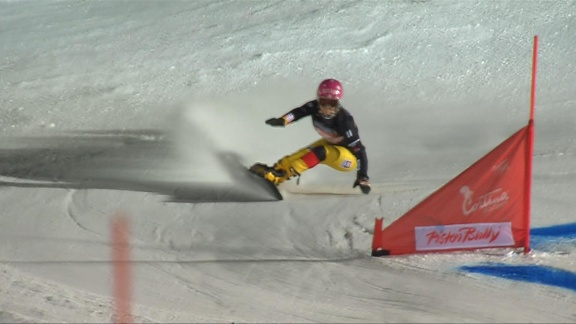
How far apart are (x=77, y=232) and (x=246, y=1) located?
23.9ft

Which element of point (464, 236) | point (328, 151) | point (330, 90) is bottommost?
point (464, 236)

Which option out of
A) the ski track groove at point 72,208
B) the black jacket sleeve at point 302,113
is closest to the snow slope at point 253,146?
the ski track groove at point 72,208

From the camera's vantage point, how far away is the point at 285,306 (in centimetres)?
715

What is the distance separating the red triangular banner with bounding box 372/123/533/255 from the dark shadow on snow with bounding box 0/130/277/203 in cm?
188

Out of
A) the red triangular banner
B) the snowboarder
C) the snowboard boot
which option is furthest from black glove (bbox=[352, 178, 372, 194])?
the red triangular banner

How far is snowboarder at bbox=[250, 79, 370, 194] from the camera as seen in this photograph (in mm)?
9266

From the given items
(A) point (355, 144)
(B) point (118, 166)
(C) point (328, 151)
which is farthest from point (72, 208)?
(A) point (355, 144)

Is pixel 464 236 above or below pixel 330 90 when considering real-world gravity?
below

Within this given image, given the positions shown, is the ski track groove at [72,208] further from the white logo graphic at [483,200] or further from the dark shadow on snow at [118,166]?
the white logo graphic at [483,200]

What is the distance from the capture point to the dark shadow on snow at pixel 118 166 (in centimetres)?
950

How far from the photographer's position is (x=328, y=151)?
30.7ft

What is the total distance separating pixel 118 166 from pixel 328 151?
2392 millimetres

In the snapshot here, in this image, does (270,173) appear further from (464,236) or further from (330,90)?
(464,236)

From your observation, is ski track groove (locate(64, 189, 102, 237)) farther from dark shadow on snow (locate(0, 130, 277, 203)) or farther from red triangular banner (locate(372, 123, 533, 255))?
red triangular banner (locate(372, 123, 533, 255))
